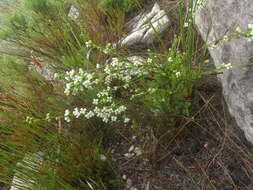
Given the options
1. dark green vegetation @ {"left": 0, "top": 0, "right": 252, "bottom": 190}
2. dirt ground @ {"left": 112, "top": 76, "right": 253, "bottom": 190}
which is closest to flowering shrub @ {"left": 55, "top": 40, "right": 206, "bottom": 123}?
dark green vegetation @ {"left": 0, "top": 0, "right": 252, "bottom": 190}

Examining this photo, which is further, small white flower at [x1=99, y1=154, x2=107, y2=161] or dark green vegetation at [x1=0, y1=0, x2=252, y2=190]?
small white flower at [x1=99, y1=154, x2=107, y2=161]

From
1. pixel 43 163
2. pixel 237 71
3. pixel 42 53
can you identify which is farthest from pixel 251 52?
pixel 42 53

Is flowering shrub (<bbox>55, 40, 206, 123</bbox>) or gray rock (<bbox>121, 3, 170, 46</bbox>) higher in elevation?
gray rock (<bbox>121, 3, 170, 46</bbox>)

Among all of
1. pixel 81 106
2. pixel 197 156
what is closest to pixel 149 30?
pixel 81 106

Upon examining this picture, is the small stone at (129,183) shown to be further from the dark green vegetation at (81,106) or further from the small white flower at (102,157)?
the small white flower at (102,157)

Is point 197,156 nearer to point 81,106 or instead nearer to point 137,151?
point 137,151

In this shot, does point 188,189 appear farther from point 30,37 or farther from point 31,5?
point 31,5

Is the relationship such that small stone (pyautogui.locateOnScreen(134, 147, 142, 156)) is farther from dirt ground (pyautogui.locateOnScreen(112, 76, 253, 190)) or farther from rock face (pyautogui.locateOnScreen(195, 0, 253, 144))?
rock face (pyautogui.locateOnScreen(195, 0, 253, 144))

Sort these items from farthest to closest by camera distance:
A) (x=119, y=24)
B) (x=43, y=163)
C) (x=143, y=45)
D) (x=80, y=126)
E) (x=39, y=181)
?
(x=119, y=24) → (x=143, y=45) → (x=80, y=126) → (x=43, y=163) → (x=39, y=181)
